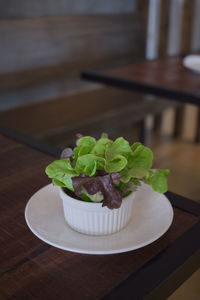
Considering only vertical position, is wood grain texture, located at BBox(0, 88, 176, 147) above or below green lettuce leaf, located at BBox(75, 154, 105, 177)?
below

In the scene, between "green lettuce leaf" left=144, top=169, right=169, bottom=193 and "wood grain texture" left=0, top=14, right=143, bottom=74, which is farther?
"wood grain texture" left=0, top=14, right=143, bottom=74

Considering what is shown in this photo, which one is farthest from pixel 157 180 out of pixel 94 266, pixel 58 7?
pixel 58 7

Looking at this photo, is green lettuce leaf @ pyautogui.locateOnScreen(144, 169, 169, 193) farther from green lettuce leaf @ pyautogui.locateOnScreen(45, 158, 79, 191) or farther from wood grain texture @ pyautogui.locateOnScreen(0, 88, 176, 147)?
wood grain texture @ pyautogui.locateOnScreen(0, 88, 176, 147)

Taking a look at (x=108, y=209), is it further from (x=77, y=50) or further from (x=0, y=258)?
(x=77, y=50)

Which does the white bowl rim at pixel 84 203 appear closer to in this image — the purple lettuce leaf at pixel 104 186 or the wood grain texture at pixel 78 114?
the purple lettuce leaf at pixel 104 186

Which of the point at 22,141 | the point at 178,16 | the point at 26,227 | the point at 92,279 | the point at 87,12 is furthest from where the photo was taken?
the point at 178,16

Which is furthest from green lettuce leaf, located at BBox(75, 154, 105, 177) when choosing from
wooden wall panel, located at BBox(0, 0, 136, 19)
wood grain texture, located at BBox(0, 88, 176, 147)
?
wooden wall panel, located at BBox(0, 0, 136, 19)

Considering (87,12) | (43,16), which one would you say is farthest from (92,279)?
(87,12)
